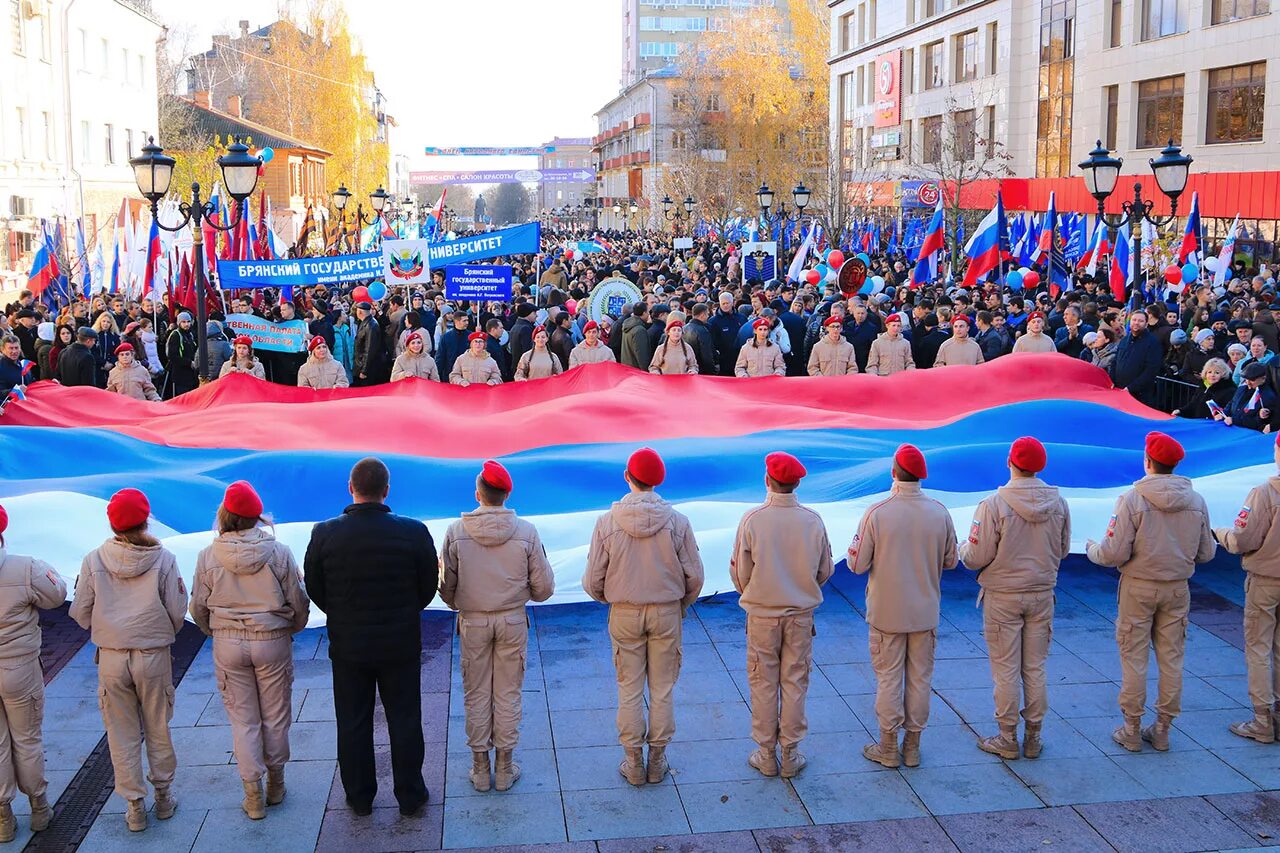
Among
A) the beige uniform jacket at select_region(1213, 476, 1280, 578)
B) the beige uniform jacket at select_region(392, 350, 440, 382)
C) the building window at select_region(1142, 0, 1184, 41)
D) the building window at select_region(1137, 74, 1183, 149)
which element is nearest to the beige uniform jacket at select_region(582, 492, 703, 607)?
the beige uniform jacket at select_region(1213, 476, 1280, 578)

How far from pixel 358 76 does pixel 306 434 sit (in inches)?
2353

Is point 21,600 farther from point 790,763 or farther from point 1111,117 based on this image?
point 1111,117

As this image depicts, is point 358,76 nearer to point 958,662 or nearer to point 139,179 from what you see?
point 139,179

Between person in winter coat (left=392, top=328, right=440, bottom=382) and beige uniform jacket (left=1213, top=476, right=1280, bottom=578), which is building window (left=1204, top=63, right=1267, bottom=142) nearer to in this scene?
person in winter coat (left=392, top=328, right=440, bottom=382)

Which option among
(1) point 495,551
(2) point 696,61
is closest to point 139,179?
(1) point 495,551

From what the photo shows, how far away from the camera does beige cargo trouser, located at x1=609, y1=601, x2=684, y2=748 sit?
6477mm

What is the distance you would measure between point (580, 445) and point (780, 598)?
179 inches

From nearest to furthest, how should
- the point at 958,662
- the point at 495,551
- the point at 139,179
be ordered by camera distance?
the point at 495,551 → the point at 958,662 → the point at 139,179

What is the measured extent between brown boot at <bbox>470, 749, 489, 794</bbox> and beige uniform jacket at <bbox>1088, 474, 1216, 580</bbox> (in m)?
3.34

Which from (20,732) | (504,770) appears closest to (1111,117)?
(504,770)

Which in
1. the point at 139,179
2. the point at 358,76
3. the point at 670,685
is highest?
the point at 358,76

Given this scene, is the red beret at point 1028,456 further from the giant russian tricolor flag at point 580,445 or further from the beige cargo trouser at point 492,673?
the beige cargo trouser at point 492,673

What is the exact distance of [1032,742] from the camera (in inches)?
266

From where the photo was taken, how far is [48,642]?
8547 millimetres
